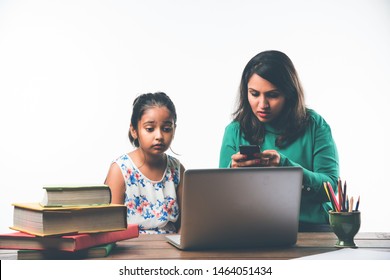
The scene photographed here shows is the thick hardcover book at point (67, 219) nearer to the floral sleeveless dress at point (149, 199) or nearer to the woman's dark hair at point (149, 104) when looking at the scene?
the floral sleeveless dress at point (149, 199)

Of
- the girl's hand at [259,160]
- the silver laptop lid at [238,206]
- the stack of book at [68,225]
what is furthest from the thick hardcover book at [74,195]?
the girl's hand at [259,160]

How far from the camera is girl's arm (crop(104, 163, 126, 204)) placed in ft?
6.22

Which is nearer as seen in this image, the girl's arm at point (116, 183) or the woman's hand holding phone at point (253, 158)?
the woman's hand holding phone at point (253, 158)

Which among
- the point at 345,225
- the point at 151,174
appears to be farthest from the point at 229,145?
the point at 345,225

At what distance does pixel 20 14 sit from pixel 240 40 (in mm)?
1144

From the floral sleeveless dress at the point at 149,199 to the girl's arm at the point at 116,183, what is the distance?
0.01m

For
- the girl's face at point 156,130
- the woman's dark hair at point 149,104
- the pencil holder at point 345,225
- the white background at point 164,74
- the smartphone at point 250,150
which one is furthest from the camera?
the white background at point 164,74

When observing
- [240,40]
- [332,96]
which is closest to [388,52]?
[332,96]

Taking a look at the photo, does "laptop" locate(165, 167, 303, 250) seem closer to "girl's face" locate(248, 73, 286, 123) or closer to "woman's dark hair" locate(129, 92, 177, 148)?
"girl's face" locate(248, 73, 286, 123)

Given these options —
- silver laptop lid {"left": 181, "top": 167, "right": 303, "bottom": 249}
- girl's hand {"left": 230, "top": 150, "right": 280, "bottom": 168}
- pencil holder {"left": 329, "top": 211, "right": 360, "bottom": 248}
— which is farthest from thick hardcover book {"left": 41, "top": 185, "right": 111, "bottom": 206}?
pencil holder {"left": 329, "top": 211, "right": 360, "bottom": 248}

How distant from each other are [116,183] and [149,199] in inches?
5.7

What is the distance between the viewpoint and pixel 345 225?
116 centimetres

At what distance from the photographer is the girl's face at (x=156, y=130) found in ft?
6.04

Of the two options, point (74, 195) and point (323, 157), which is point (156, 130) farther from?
point (74, 195)
